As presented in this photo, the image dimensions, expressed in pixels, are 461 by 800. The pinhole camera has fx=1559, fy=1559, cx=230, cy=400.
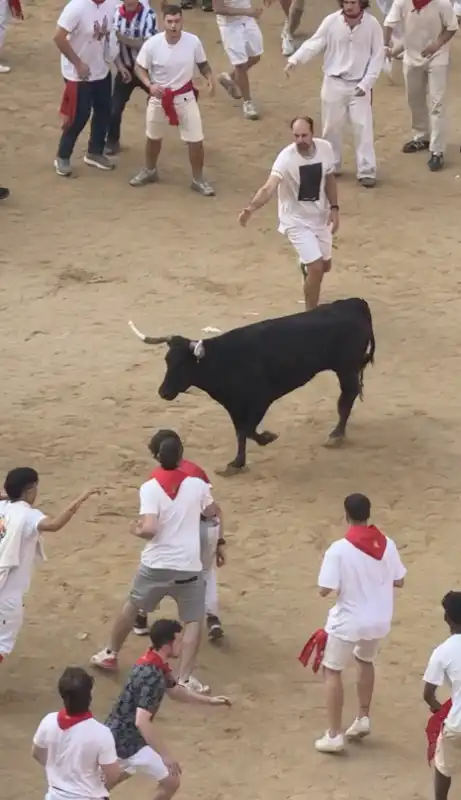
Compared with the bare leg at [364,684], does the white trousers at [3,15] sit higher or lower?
higher

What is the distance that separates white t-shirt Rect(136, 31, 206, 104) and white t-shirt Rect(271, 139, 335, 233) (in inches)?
115

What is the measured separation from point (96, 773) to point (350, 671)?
2.49 meters

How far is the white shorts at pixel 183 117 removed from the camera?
14.6m

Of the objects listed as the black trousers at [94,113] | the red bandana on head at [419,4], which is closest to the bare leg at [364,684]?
the black trousers at [94,113]

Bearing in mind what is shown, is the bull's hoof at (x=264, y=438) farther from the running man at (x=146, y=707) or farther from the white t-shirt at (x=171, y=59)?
the white t-shirt at (x=171, y=59)

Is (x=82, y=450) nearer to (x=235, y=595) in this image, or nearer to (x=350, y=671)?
(x=235, y=595)

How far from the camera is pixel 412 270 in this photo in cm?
1393

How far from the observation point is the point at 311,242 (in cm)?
1206

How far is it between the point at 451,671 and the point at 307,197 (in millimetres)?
5613

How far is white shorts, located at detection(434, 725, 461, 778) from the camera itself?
23.3 feet

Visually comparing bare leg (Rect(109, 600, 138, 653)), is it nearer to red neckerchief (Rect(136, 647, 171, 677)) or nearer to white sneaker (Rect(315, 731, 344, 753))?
white sneaker (Rect(315, 731, 344, 753))

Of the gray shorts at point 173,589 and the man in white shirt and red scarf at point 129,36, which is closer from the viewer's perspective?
the gray shorts at point 173,589

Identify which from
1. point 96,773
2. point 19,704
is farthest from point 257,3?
point 96,773

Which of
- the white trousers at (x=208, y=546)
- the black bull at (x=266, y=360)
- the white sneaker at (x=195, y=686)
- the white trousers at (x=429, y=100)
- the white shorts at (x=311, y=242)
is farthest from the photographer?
the white trousers at (x=429, y=100)
